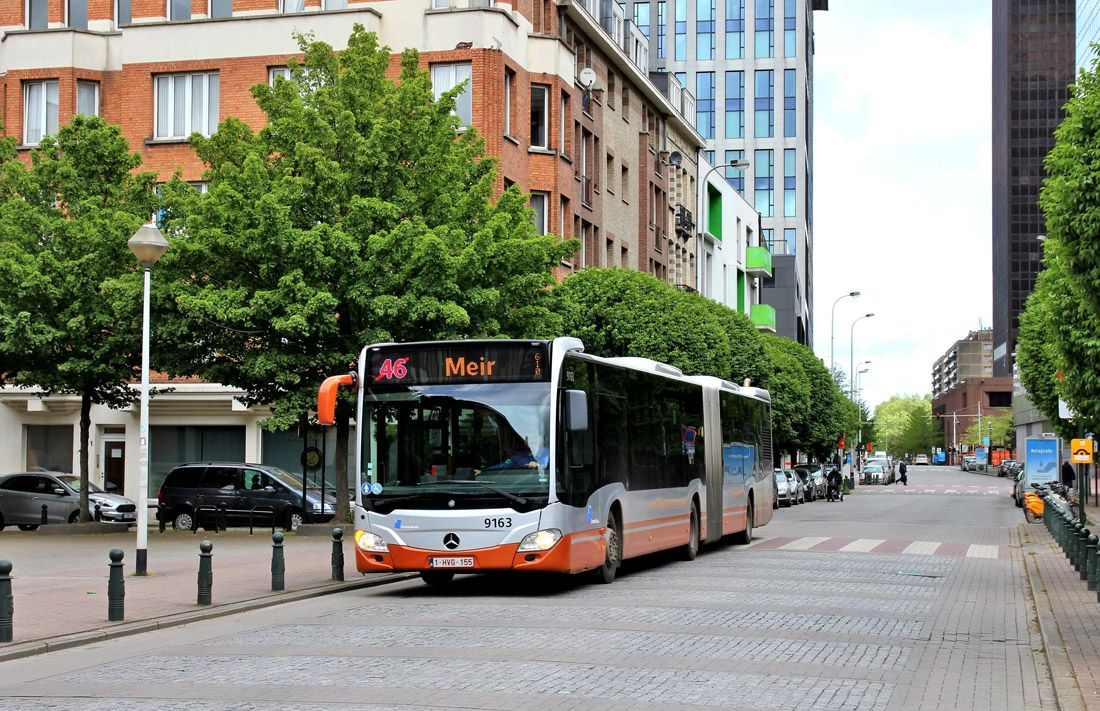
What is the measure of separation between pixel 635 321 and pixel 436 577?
23.6 meters

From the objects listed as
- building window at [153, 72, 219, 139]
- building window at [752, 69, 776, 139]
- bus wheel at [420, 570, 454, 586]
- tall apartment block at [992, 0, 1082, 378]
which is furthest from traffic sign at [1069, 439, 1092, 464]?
tall apartment block at [992, 0, 1082, 378]

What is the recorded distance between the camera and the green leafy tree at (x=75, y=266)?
26.9m

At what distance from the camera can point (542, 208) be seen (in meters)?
42.1

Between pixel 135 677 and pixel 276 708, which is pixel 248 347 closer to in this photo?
pixel 135 677

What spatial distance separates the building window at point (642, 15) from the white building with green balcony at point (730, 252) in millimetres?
24412

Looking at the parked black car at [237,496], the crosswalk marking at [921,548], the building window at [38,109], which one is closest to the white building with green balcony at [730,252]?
the building window at [38,109]

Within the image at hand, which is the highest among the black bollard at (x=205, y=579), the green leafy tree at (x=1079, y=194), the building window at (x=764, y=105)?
the building window at (x=764, y=105)

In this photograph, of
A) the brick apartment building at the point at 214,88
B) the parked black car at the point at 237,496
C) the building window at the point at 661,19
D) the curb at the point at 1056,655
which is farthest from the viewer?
the building window at the point at 661,19

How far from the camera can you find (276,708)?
822cm

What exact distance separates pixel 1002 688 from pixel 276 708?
5.13 metres

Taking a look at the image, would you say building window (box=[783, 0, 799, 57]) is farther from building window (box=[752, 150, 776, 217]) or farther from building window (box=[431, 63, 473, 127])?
building window (box=[431, 63, 473, 127])

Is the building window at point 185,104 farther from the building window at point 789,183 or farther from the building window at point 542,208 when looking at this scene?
the building window at point 789,183

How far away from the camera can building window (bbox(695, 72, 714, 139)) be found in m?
107

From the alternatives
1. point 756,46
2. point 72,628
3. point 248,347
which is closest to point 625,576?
point 72,628
